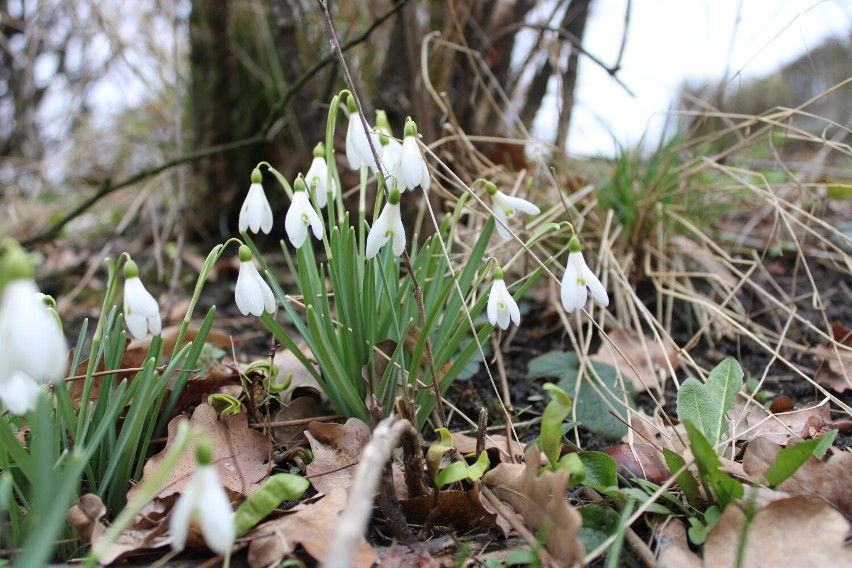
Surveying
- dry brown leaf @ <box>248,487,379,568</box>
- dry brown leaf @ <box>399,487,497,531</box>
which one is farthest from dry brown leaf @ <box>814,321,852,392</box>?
dry brown leaf @ <box>248,487,379,568</box>

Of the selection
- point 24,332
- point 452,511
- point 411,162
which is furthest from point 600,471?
point 24,332

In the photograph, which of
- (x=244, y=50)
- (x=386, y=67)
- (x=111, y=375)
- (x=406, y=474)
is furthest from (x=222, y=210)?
(x=406, y=474)

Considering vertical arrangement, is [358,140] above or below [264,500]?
above

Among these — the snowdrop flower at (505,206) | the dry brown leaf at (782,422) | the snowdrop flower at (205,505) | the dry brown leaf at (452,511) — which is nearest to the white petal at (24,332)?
the snowdrop flower at (205,505)

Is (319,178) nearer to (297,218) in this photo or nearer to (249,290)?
(297,218)

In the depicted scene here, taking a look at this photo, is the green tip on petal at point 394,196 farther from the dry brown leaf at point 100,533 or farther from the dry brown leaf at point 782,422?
the dry brown leaf at point 782,422

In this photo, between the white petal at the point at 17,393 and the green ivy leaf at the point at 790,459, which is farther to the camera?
the green ivy leaf at the point at 790,459
